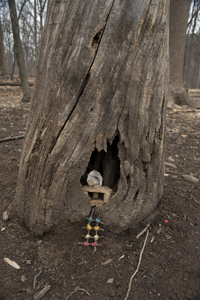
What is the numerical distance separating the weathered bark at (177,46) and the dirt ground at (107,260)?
5433mm

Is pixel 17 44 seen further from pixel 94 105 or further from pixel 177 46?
pixel 94 105

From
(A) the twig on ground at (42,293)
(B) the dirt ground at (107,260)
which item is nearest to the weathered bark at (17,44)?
(B) the dirt ground at (107,260)

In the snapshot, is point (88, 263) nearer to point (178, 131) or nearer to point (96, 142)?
point (96, 142)

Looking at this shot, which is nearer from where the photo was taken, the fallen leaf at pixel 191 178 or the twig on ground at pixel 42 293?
the twig on ground at pixel 42 293

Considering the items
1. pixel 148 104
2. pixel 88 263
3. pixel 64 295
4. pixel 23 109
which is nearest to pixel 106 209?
pixel 88 263

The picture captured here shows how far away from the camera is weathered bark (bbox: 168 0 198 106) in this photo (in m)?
6.69

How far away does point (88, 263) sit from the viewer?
6.45ft

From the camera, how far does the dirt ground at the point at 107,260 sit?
1778 mm

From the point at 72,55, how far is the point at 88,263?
1.80m

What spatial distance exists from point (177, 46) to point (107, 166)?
617cm

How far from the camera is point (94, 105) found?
1.91m

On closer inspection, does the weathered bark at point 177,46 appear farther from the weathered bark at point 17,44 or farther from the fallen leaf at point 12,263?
the fallen leaf at point 12,263

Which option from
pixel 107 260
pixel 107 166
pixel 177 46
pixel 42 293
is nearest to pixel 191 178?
pixel 107 166

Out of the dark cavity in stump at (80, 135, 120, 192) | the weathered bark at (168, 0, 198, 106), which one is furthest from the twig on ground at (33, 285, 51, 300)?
the weathered bark at (168, 0, 198, 106)
